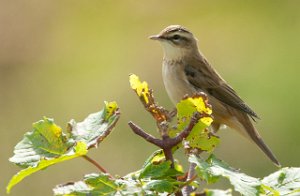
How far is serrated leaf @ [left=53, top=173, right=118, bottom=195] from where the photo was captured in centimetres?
180

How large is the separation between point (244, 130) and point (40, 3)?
11.1 meters

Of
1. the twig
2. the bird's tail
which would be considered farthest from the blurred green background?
the twig

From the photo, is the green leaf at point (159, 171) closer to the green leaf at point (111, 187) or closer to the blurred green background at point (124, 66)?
the green leaf at point (111, 187)

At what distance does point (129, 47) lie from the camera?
14.3m

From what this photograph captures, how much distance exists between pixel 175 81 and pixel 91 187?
426 cm

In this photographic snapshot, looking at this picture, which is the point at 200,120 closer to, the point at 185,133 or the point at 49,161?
the point at 185,133

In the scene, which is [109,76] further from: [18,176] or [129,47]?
[18,176]

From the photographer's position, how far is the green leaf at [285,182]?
6.39 feet

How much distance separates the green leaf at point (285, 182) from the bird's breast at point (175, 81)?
149 inches

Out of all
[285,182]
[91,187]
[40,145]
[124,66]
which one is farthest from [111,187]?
[124,66]

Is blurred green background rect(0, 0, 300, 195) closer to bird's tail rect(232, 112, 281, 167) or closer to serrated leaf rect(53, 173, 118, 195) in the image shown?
bird's tail rect(232, 112, 281, 167)

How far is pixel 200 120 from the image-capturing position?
1.96m

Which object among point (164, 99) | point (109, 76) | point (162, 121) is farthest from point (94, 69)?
point (162, 121)

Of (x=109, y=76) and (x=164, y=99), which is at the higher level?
(x=109, y=76)
